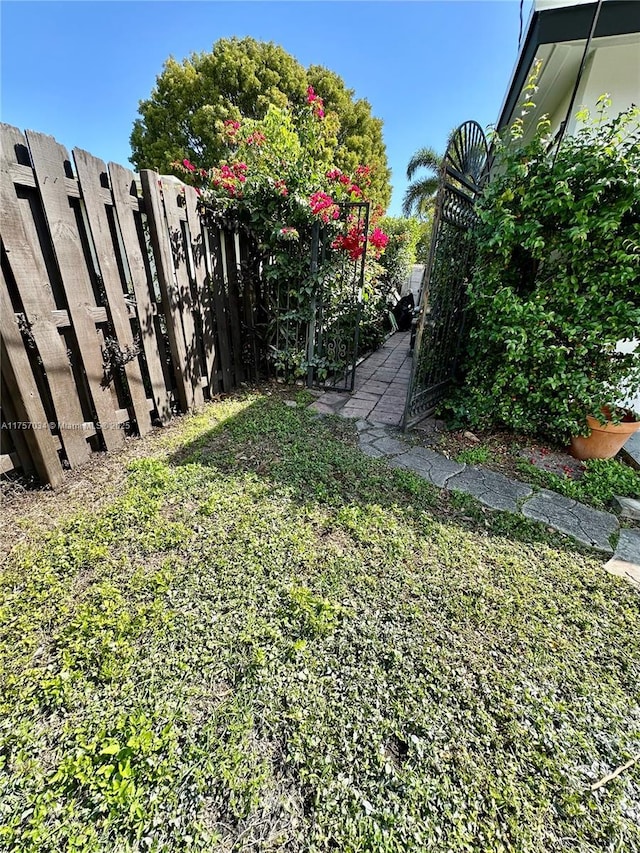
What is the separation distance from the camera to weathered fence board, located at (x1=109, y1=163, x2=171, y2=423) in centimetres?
250

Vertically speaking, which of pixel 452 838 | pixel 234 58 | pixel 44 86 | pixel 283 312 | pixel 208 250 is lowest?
pixel 452 838

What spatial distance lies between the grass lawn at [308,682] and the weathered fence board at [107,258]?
3.07 ft

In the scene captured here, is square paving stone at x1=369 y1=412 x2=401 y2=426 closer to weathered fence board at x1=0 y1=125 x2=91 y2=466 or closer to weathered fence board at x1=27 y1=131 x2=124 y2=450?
weathered fence board at x1=27 y1=131 x2=124 y2=450

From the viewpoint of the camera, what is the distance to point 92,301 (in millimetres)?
2393

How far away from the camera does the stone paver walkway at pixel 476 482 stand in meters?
2.18

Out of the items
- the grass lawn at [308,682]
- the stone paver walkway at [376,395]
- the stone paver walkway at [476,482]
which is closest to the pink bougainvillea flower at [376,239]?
the stone paver walkway at [376,395]

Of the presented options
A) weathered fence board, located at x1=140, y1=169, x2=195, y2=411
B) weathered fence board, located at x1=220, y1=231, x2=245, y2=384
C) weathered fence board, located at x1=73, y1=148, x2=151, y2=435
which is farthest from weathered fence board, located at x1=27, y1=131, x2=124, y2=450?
weathered fence board, located at x1=220, y1=231, x2=245, y2=384

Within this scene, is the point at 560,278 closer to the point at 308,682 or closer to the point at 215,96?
the point at 308,682

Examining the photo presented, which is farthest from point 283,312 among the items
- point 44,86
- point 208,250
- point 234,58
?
point 234,58

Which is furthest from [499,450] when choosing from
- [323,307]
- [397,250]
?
[397,250]

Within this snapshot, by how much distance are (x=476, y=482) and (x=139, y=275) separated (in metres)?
2.99

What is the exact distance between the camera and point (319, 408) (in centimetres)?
386

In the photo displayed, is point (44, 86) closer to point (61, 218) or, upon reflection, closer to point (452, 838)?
point (61, 218)

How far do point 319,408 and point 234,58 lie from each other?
14859mm
